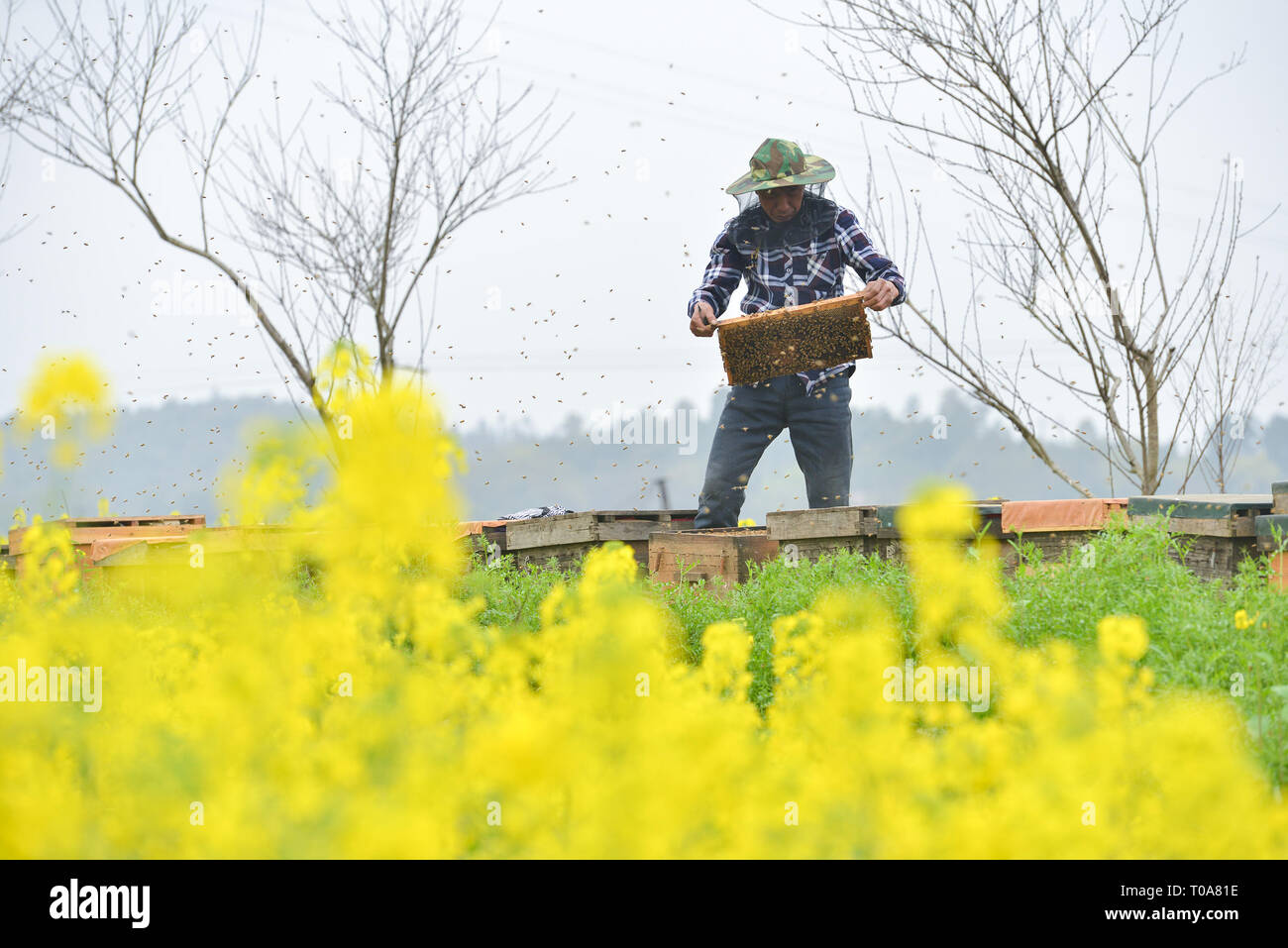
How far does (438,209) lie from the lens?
24.0 feet

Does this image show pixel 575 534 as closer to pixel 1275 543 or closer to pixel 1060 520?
pixel 1060 520

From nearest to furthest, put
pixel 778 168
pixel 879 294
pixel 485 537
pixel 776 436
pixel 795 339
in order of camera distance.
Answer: pixel 879 294
pixel 795 339
pixel 778 168
pixel 776 436
pixel 485 537

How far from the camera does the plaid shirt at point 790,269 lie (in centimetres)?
534

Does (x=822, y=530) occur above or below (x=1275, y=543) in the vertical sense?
above

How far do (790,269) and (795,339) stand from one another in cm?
61

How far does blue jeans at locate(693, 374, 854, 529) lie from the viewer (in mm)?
5219

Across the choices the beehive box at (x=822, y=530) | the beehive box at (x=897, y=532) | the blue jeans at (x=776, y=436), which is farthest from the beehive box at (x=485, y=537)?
the beehive box at (x=897, y=532)

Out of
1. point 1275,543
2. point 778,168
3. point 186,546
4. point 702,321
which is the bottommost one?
point 1275,543

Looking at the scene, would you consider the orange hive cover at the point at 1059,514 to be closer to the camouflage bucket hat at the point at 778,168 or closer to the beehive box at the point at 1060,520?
the beehive box at the point at 1060,520

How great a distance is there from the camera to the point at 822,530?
4.51 metres

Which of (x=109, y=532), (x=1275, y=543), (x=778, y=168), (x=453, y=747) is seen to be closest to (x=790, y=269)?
(x=778, y=168)

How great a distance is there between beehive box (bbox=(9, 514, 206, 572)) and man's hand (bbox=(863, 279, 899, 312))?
337 centimetres
